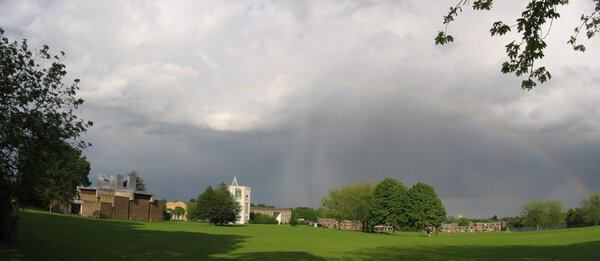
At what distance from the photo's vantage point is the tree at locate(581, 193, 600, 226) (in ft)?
383

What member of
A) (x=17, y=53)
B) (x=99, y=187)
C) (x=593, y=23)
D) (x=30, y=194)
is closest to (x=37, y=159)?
(x=30, y=194)

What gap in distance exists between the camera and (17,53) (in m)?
22.6

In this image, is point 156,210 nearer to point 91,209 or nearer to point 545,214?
point 91,209

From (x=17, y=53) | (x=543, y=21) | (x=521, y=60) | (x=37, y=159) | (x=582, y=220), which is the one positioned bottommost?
(x=582, y=220)

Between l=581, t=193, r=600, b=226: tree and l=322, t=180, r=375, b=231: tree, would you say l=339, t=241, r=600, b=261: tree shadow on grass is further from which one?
l=581, t=193, r=600, b=226: tree

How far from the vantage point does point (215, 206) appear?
10169cm

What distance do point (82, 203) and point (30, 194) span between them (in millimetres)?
80653

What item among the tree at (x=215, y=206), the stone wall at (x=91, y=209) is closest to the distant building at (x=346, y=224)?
the tree at (x=215, y=206)

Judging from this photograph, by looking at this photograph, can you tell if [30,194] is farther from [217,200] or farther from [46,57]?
[217,200]

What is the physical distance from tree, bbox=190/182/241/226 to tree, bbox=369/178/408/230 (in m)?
37.0

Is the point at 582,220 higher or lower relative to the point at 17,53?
lower

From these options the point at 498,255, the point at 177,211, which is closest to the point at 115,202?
the point at 177,211

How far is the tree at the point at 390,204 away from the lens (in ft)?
290

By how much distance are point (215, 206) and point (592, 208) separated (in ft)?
370
